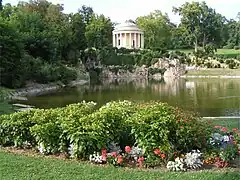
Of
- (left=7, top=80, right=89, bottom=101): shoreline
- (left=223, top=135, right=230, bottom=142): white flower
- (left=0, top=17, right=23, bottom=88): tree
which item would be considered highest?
(left=0, top=17, right=23, bottom=88): tree

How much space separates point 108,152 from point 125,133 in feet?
1.75

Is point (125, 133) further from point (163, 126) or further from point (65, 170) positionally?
point (65, 170)

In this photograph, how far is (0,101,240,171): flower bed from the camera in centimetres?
683

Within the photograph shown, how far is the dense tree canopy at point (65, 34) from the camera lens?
30453mm

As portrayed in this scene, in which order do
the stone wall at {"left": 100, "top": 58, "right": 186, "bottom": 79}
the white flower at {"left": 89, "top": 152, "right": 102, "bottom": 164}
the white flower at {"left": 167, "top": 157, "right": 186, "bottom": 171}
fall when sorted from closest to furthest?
1. the white flower at {"left": 167, "top": 157, "right": 186, "bottom": 171}
2. the white flower at {"left": 89, "top": 152, "right": 102, "bottom": 164}
3. the stone wall at {"left": 100, "top": 58, "right": 186, "bottom": 79}

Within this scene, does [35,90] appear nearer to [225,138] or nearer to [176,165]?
[225,138]

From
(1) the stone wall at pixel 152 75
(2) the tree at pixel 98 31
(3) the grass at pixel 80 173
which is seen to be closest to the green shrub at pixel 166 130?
(3) the grass at pixel 80 173

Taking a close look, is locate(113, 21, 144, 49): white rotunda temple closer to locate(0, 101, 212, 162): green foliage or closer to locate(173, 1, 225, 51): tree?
locate(173, 1, 225, 51): tree

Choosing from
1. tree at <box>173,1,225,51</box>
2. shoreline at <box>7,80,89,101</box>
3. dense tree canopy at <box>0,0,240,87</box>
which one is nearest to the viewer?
shoreline at <box>7,80,89,101</box>

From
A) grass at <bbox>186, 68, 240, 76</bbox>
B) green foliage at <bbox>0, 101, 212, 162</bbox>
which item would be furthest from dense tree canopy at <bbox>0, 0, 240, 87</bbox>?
green foliage at <bbox>0, 101, 212, 162</bbox>

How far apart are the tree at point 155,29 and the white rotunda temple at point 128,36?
1.90 m

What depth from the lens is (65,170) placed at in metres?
6.55

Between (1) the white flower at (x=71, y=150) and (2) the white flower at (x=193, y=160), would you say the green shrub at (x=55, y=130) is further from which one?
(2) the white flower at (x=193, y=160)

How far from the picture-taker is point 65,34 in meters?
49.8
